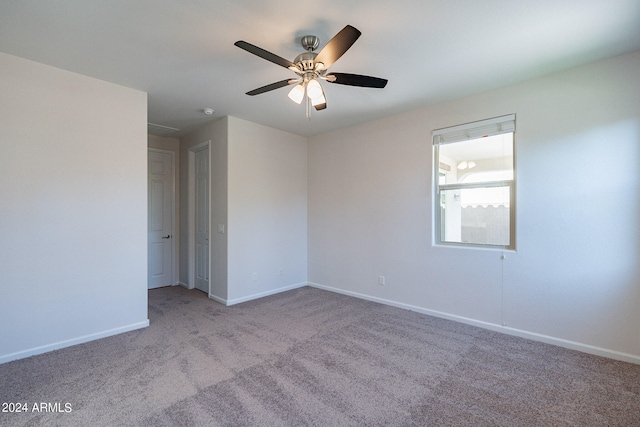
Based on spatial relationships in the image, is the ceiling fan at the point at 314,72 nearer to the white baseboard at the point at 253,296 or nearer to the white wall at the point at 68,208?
the white wall at the point at 68,208

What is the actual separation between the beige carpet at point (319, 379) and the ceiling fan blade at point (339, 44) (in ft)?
7.49

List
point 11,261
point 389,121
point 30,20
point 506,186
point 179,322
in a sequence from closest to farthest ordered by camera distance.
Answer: point 30,20 < point 11,261 < point 506,186 < point 179,322 < point 389,121

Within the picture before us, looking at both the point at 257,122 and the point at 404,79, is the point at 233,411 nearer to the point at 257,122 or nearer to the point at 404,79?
the point at 404,79

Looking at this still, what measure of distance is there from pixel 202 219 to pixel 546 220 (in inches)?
172

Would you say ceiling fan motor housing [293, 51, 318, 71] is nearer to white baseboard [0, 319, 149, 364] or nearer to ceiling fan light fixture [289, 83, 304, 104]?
ceiling fan light fixture [289, 83, 304, 104]

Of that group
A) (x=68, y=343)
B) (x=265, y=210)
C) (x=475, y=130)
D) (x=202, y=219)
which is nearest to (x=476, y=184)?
(x=475, y=130)

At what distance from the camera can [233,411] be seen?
72.2 inches

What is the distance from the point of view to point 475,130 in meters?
3.25

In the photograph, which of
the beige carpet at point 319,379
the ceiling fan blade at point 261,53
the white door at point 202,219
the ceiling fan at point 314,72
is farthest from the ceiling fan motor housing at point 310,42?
the white door at point 202,219

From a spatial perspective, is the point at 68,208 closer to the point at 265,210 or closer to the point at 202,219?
the point at 202,219

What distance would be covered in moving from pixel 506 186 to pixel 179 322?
388 centimetres

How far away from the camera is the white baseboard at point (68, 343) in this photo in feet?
8.02

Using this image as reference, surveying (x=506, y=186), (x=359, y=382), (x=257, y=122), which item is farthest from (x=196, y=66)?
(x=506, y=186)

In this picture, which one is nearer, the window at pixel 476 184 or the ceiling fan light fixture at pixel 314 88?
the ceiling fan light fixture at pixel 314 88
